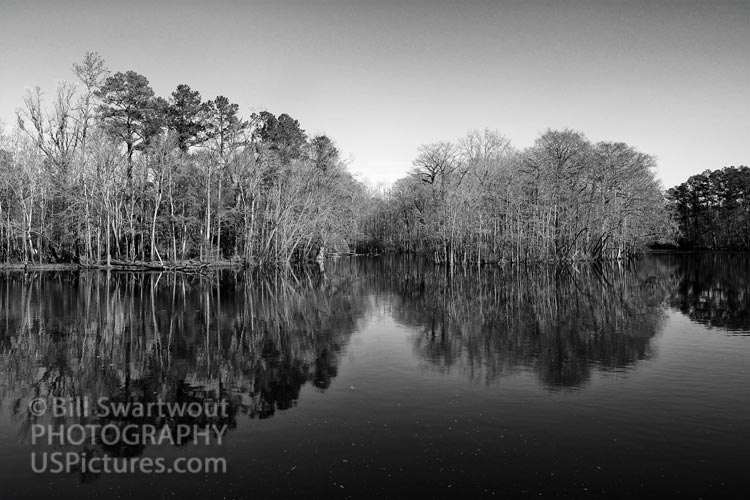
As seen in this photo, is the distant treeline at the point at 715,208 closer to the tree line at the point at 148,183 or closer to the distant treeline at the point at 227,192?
the distant treeline at the point at 227,192

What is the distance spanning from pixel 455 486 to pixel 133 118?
169 ft

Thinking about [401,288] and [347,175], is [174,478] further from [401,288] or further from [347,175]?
[347,175]

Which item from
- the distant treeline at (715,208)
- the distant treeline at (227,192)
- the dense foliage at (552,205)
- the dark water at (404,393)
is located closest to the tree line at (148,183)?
the distant treeline at (227,192)

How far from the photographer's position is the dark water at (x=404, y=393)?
22.2ft

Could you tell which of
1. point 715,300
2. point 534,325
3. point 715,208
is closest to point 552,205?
point 715,300

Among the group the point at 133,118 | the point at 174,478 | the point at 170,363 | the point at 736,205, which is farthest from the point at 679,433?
the point at 736,205

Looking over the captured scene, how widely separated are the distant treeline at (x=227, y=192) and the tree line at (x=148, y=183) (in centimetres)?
16

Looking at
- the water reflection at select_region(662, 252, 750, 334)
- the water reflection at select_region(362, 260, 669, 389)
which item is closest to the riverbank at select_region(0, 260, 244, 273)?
the water reflection at select_region(362, 260, 669, 389)

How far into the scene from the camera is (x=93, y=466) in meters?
7.32

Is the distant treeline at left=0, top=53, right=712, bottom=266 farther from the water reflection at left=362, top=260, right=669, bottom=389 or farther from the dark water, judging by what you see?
the dark water

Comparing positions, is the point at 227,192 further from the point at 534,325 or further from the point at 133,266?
the point at 534,325

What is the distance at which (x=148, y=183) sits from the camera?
49406 millimetres

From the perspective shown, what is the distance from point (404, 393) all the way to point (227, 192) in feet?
153

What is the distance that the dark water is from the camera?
678 cm
